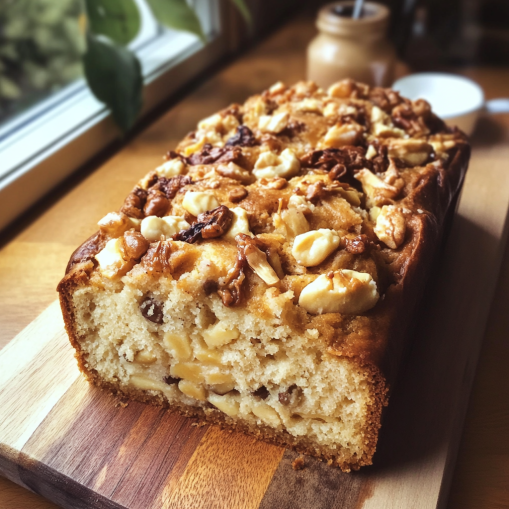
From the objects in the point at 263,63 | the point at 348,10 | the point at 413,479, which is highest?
the point at 348,10

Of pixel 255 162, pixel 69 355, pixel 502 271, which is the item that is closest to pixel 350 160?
pixel 255 162

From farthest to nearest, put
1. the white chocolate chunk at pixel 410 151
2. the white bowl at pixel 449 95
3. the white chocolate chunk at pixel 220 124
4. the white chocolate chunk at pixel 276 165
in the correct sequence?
the white bowl at pixel 449 95, the white chocolate chunk at pixel 220 124, the white chocolate chunk at pixel 410 151, the white chocolate chunk at pixel 276 165

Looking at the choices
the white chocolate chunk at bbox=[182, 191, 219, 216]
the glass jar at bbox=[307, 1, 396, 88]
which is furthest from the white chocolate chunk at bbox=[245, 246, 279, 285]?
the glass jar at bbox=[307, 1, 396, 88]

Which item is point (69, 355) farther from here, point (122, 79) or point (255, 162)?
point (122, 79)

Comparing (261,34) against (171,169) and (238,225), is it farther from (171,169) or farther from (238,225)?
(238,225)

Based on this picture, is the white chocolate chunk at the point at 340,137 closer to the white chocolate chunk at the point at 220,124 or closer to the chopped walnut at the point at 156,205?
the white chocolate chunk at the point at 220,124

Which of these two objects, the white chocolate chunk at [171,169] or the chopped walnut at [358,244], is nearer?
the chopped walnut at [358,244]

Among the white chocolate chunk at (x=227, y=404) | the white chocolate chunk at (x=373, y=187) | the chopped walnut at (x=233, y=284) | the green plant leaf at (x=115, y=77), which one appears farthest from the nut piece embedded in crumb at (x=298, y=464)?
the green plant leaf at (x=115, y=77)
